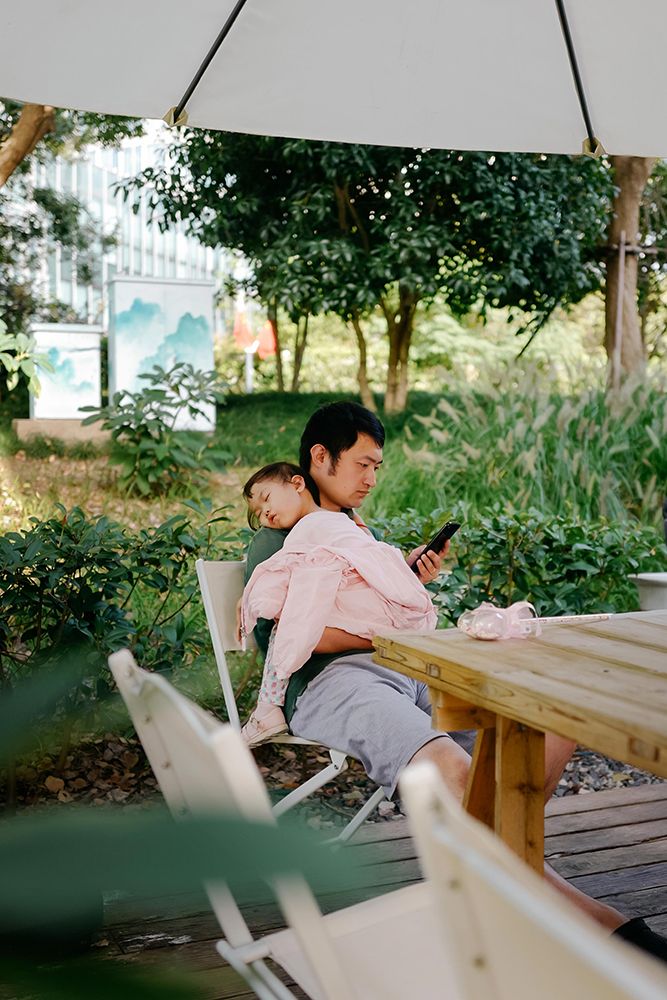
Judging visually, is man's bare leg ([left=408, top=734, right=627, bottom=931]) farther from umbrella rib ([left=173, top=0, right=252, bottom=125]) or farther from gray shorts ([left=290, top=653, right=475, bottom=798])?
umbrella rib ([left=173, top=0, right=252, bottom=125])

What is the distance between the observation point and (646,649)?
184 cm

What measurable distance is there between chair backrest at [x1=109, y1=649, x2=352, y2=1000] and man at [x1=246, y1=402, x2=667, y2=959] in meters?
0.72

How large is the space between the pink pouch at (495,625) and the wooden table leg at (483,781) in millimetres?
177

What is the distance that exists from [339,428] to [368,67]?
3.01 ft

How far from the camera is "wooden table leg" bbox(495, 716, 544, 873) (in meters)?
1.79

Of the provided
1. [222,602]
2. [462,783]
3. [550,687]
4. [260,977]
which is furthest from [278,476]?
[260,977]

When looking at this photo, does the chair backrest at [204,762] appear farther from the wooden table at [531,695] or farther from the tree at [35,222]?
the tree at [35,222]

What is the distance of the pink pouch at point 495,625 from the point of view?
1.89 m

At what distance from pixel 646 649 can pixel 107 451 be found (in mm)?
6383

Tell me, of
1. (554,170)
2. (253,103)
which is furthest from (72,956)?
(554,170)

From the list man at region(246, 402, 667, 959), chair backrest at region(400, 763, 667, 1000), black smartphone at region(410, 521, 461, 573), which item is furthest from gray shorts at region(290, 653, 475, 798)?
chair backrest at region(400, 763, 667, 1000)

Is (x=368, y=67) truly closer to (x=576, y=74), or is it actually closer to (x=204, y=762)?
(x=576, y=74)

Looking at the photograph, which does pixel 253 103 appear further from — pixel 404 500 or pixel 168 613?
pixel 404 500

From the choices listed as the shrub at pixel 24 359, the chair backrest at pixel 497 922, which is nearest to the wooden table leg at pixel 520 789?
the chair backrest at pixel 497 922
